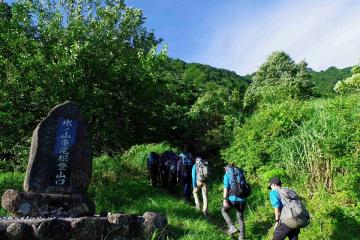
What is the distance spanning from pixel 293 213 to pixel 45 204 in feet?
14.6

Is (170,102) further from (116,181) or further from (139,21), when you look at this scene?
(116,181)

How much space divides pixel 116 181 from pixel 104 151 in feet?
15.8

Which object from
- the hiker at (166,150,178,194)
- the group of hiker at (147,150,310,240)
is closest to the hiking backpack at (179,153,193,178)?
the group of hiker at (147,150,310,240)

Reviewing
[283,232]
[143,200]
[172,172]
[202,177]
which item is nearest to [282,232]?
[283,232]

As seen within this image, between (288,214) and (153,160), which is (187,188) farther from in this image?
(288,214)

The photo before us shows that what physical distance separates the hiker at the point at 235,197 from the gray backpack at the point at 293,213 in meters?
1.70

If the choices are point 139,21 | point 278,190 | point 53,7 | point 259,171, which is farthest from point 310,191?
point 53,7

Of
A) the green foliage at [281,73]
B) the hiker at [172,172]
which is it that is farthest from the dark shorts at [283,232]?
the green foliage at [281,73]

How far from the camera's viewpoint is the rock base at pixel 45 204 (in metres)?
7.68

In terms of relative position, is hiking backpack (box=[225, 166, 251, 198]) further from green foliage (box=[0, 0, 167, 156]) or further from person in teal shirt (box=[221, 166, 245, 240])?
green foliage (box=[0, 0, 167, 156])

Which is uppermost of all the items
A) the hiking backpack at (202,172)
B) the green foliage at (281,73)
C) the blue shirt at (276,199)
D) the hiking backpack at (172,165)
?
the green foliage at (281,73)

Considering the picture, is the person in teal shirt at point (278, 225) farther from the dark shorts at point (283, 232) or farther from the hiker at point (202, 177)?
the hiker at point (202, 177)

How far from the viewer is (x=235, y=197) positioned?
862 centimetres

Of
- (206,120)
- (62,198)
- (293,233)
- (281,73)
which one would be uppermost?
(281,73)
